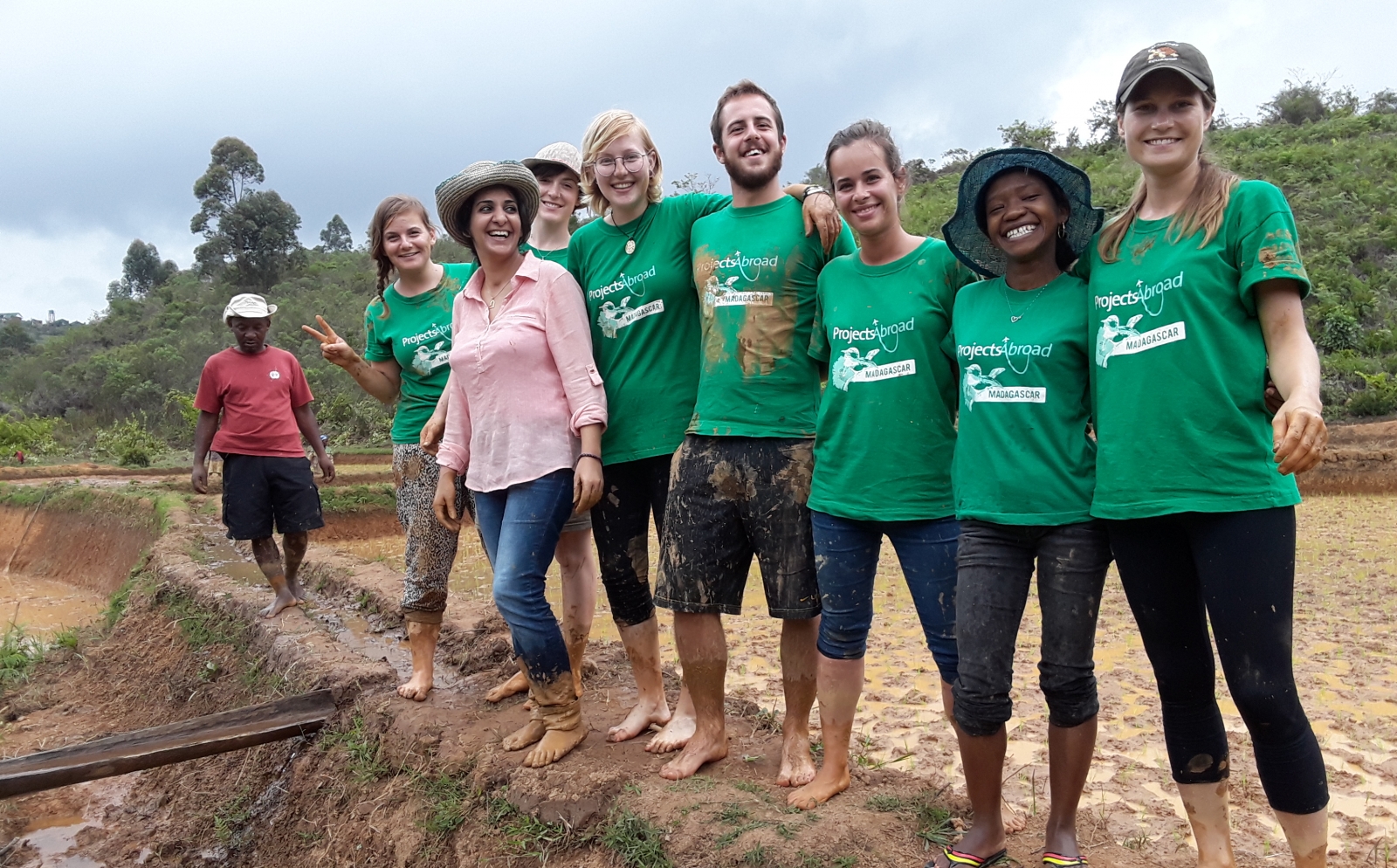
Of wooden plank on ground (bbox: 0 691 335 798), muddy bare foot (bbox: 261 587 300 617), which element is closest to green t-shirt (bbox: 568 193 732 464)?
wooden plank on ground (bbox: 0 691 335 798)

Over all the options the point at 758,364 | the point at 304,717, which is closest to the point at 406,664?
the point at 304,717

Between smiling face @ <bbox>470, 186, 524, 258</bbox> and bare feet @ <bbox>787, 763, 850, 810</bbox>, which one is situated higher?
smiling face @ <bbox>470, 186, 524, 258</bbox>

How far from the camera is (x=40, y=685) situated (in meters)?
6.97

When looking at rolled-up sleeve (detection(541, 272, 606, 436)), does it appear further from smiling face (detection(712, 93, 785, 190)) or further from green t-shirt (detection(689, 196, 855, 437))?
smiling face (detection(712, 93, 785, 190))

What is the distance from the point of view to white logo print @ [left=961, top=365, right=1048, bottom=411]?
241cm

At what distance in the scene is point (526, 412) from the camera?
3.30 m

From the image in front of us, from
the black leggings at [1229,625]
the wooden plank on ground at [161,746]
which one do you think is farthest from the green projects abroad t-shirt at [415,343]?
the black leggings at [1229,625]

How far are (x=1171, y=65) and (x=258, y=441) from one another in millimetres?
5866

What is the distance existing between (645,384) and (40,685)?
624 cm

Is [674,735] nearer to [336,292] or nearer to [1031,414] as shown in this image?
[1031,414]

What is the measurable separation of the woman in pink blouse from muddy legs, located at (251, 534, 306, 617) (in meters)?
3.72

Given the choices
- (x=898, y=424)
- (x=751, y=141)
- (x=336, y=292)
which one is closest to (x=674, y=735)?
(x=898, y=424)

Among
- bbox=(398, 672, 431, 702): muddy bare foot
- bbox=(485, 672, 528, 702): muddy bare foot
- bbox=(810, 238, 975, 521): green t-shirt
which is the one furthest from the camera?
bbox=(398, 672, 431, 702): muddy bare foot

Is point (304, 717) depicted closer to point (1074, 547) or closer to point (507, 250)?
point (507, 250)
